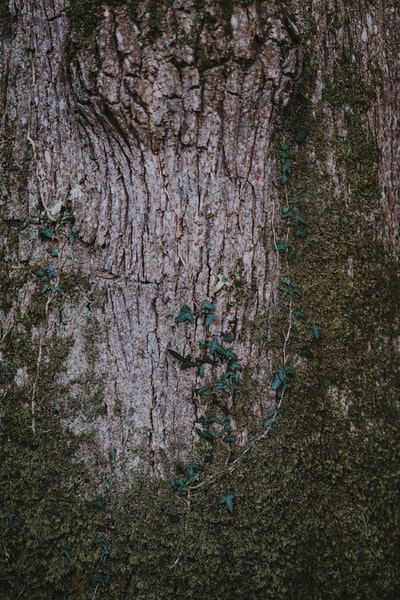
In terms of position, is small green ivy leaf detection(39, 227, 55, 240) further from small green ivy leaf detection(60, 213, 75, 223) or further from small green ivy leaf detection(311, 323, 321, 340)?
small green ivy leaf detection(311, 323, 321, 340)

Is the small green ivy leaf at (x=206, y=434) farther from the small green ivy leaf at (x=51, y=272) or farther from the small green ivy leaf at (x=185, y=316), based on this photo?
the small green ivy leaf at (x=51, y=272)

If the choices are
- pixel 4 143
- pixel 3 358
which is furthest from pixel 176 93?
pixel 3 358

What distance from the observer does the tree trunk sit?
212 centimetres

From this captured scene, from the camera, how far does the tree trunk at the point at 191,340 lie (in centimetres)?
212

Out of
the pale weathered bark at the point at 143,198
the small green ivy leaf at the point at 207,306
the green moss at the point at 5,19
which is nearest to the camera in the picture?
the pale weathered bark at the point at 143,198

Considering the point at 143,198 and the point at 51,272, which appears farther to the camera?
the point at 51,272

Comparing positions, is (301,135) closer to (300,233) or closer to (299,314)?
(300,233)

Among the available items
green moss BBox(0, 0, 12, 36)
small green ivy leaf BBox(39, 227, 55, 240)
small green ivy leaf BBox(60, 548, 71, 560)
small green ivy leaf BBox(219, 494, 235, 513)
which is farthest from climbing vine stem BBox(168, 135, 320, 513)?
green moss BBox(0, 0, 12, 36)

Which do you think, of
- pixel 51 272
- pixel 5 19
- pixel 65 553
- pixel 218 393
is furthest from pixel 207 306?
pixel 5 19

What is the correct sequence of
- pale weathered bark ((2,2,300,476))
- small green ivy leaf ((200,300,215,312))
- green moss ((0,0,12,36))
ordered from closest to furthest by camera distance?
pale weathered bark ((2,2,300,476)) → small green ivy leaf ((200,300,215,312)) → green moss ((0,0,12,36))

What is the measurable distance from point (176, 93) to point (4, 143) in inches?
33.8

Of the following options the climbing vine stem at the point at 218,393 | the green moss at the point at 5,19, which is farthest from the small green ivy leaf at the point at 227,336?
the green moss at the point at 5,19

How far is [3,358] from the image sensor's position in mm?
2242

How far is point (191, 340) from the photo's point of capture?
2.14m
